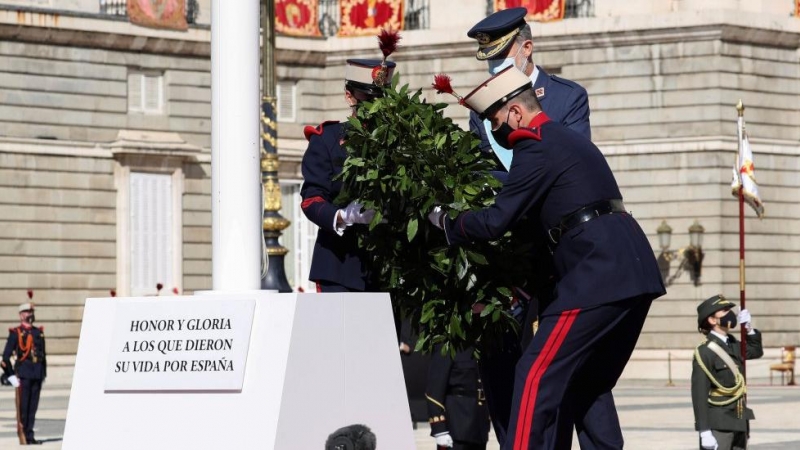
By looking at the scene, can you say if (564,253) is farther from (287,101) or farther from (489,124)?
(287,101)

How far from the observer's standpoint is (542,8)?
4266 cm

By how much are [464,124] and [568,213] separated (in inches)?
1381

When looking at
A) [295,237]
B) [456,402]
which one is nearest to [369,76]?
[456,402]

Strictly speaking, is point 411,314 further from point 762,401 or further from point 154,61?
→ point 154,61

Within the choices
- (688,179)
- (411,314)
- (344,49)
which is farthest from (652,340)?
(411,314)

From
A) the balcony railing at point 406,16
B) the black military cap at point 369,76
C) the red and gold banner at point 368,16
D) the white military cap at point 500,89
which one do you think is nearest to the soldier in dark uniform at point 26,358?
the black military cap at point 369,76

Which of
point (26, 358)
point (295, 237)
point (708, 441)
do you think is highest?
point (708, 441)

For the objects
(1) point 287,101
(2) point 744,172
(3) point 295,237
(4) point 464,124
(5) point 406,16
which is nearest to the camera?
(2) point 744,172

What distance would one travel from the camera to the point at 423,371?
20.0 m

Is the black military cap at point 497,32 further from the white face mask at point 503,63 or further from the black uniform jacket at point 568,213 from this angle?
the black uniform jacket at point 568,213

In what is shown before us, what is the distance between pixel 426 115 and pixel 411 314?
102 cm

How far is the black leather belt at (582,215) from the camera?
9195 millimetres

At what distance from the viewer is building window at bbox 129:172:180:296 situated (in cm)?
4322

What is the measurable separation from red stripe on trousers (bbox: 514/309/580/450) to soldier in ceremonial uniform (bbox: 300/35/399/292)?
4.70 ft
